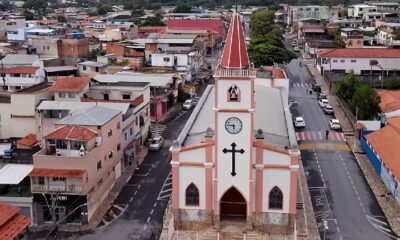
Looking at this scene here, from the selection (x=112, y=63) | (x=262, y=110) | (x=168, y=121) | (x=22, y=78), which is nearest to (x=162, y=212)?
(x=262, y=110)

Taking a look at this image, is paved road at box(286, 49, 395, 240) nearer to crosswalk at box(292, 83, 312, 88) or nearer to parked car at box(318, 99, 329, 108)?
parked car at box(318, 99, 329, 108)

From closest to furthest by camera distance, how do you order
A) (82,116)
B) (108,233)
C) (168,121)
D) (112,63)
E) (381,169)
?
(108,233)
(82,116)
(381,169)
(168,121)
(112,63)

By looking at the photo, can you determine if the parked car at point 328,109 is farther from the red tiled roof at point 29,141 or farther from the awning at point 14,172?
the awning at point 14,172

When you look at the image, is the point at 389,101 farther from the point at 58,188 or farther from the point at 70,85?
the point at 58,188

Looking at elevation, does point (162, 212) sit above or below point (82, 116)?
below

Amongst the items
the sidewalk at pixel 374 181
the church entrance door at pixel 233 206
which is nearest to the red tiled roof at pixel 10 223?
the church entrance door at pixel 233 206

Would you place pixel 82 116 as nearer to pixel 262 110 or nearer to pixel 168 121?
pixel 262 110

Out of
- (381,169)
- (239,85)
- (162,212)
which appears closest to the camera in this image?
(239,85)
